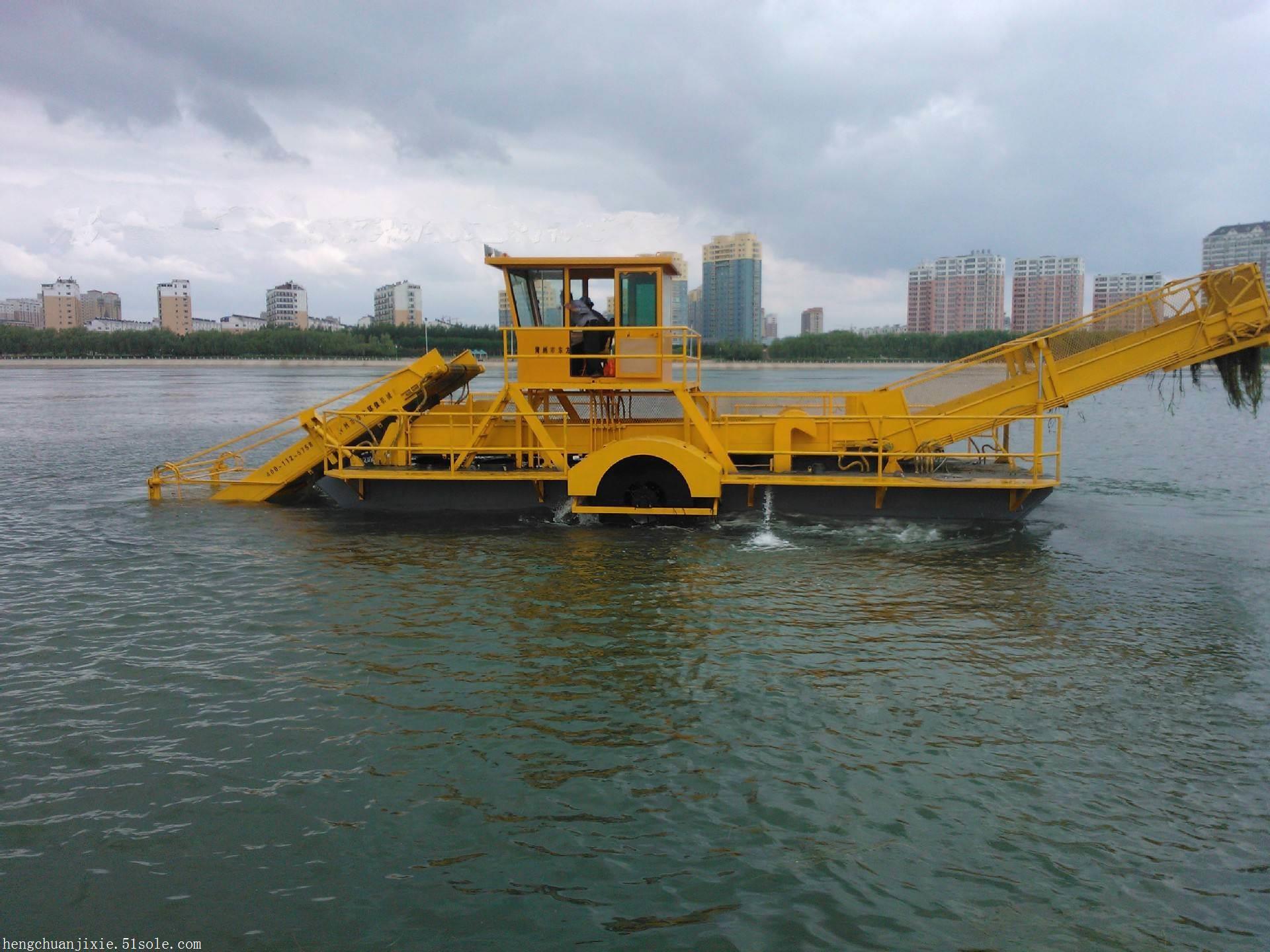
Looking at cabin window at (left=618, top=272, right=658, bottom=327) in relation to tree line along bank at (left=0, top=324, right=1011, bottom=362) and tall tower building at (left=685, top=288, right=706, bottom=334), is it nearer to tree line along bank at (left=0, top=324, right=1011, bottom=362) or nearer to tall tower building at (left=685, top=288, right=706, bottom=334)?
tall tower building at (left=685, top=288, right=706, bottom=334)

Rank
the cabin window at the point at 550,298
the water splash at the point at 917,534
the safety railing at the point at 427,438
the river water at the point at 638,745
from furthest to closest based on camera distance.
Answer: the safety railing at the point at 427,438
the cabin window at the point at 550,298
the water splash at the point at 917,534
the river water at the point at 638,745

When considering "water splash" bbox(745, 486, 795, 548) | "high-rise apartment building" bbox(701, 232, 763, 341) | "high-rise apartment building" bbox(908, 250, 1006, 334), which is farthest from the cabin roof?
"high-rise apartment building" bbox(908, 250, 1006, 334)

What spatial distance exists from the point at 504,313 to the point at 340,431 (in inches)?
142

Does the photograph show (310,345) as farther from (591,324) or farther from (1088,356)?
(1088,356)

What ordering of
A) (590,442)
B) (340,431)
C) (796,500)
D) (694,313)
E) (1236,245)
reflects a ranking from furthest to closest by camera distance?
1. (1236,245)
2. (694,313)
3. (340,431)
4. (590,442)
5. (796,500)

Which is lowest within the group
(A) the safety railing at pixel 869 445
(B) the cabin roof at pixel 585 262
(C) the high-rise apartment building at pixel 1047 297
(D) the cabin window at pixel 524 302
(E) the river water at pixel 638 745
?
(E) the river water at pixel 638 745

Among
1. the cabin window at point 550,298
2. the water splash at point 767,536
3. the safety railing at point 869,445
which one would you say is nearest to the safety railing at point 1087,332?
the safety railing at point 869,445

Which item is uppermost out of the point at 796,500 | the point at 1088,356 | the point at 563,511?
the point at 1088,356

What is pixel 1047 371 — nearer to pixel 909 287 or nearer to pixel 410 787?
pixel 410 787

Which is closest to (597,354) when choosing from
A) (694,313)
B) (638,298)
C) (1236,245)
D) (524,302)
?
(638,298)

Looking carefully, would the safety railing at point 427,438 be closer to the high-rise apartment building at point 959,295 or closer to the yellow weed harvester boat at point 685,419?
the yellow weed harvester boat at point 685,419

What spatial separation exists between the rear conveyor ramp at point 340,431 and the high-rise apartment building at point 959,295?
513ft

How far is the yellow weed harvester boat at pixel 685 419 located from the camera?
12891 millimetres

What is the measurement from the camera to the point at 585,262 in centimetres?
1334
